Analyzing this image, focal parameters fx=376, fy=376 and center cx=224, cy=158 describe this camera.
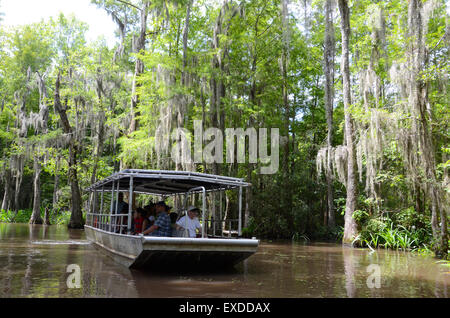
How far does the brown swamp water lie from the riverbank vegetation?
416 centimetres

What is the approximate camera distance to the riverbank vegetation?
537 inches

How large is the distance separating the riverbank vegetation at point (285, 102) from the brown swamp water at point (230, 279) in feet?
13.6

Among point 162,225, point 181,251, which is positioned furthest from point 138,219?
point 181,251

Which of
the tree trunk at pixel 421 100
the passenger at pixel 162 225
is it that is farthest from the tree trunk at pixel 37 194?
the tree trunk at pixel 421 100

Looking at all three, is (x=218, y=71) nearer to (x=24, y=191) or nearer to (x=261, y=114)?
(x=261, y=114)

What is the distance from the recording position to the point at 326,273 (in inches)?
381

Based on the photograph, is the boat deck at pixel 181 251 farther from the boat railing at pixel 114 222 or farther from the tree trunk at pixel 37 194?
the tree trunk at pixel 37 194

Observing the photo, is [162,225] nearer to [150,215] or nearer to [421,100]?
[150,215]

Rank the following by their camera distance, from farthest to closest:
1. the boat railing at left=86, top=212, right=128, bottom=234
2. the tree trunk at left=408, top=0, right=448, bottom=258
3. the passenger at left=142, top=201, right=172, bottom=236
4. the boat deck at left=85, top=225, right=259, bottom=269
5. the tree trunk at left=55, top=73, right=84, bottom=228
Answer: the tree trunk at left=55, top=73, right=84, bottom=228
the tree trunk at left=408, top=0, right=448, bottom=258
the boat railing at left=86, top=212, right=128, bottom=234
the passenger at left=142, top=201, right=172, bottom=236
the boat deck at left=85, top=225, right=259, bottom=269

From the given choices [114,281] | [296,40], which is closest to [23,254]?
[114,281]

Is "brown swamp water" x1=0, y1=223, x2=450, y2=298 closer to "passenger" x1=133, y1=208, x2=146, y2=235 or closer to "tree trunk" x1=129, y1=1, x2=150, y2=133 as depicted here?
"passenger" x1=133, y1=208, x2=146, y2=235

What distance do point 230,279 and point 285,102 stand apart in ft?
58.8

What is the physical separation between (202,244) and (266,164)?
55.5 ft

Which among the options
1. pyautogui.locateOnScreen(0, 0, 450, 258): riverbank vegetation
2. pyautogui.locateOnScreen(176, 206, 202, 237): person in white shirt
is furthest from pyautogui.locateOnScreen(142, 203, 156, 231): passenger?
pyautogui.locateOnScreen(0, 0, 450, 258): riverbank vegetation
